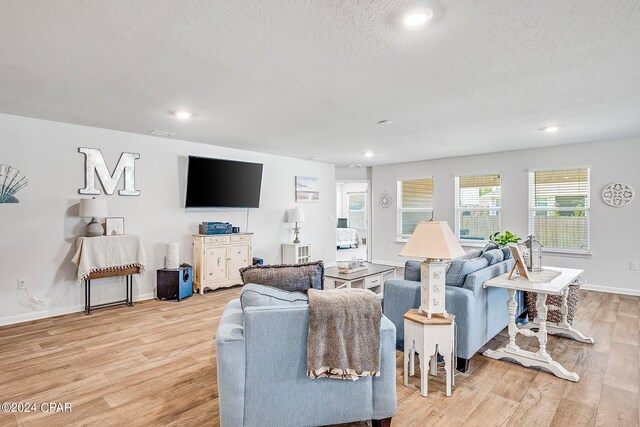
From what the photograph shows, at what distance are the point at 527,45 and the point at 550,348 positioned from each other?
8.51 ft

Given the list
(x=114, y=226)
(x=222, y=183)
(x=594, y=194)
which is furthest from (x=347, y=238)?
(x=114, y=226)

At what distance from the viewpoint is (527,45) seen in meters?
2.19

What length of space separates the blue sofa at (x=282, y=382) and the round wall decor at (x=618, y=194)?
522 centimetres

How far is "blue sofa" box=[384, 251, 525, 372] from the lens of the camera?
2.63 meters

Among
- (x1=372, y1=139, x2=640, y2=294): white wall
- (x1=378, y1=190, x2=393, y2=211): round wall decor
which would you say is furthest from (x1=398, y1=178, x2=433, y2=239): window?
(x1=372, y1=139, x2=640, y2=294): white wall

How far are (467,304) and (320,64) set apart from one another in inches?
83.4

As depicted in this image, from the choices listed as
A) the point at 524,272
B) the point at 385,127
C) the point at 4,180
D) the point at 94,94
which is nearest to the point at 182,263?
the point at 4,180

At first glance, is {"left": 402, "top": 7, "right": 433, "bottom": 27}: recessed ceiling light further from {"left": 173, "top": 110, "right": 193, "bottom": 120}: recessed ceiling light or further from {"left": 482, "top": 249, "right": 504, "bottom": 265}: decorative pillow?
{"left": 173, "top": 110, "right": 193, "bottom": 120}: recessed ceiling light

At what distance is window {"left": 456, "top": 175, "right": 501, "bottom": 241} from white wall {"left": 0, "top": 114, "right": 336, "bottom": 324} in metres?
4.24

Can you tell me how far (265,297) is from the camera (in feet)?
6.22

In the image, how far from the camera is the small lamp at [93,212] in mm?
3992

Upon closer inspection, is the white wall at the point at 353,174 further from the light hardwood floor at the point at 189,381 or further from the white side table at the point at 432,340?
the white side table at the point at 432,340

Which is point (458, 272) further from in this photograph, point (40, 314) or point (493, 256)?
point (40, 314)

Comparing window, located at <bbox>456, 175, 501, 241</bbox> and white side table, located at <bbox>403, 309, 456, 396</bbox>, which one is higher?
window, located at <bbox>456, 175, 501, 241</bbox>
